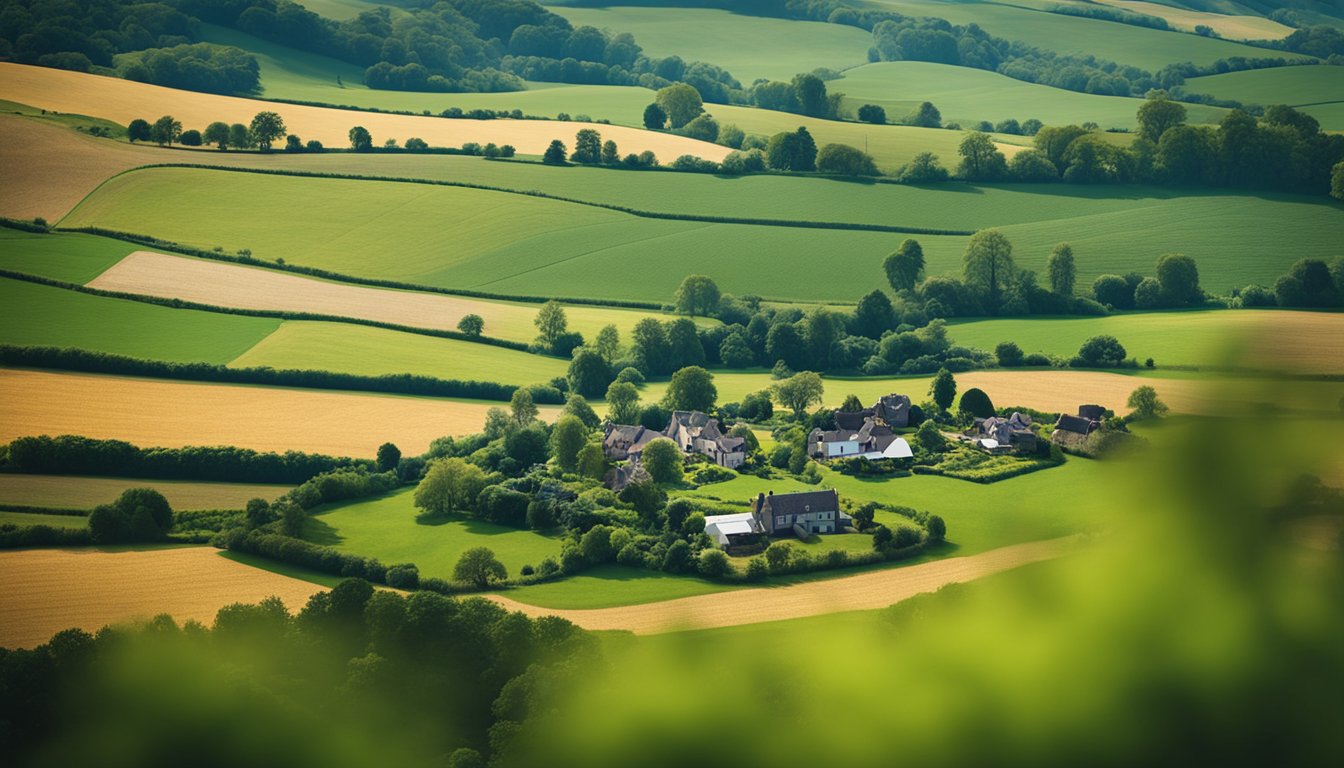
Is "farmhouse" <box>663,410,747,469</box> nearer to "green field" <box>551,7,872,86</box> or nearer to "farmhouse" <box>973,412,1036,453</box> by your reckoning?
"farmhouse" <box>973,412,1036,453</box>

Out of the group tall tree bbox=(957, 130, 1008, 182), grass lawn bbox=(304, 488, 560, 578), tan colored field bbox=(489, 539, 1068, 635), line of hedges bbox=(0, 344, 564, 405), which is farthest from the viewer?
tall tree bbox=(957, 130, 1008, 182)

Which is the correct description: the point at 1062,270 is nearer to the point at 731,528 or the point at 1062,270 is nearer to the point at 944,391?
the point at 944,391

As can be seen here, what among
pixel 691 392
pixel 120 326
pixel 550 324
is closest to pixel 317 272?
pixel 120 326

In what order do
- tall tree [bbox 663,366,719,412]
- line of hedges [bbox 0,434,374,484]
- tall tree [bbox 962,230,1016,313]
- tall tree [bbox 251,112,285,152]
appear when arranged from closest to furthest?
line of hedges [bbox 0,434,374,484] < tall tree [bbox 663,366,719,412] < tall tree [bbox 962,230,1016,313] < tall tree [bbox 251,112,285,152]

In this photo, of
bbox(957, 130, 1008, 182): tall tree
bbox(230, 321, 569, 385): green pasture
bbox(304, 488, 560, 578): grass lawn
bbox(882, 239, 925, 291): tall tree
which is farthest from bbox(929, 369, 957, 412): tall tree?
bbox(957, 130, 1008, 182): tall tree

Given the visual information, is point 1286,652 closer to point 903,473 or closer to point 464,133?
point 903,473

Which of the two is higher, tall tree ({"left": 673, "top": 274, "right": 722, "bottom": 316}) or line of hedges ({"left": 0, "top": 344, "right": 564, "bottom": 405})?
tall tree ({"left": 673, "top": 274, "right": 722, "bottom": 316})
